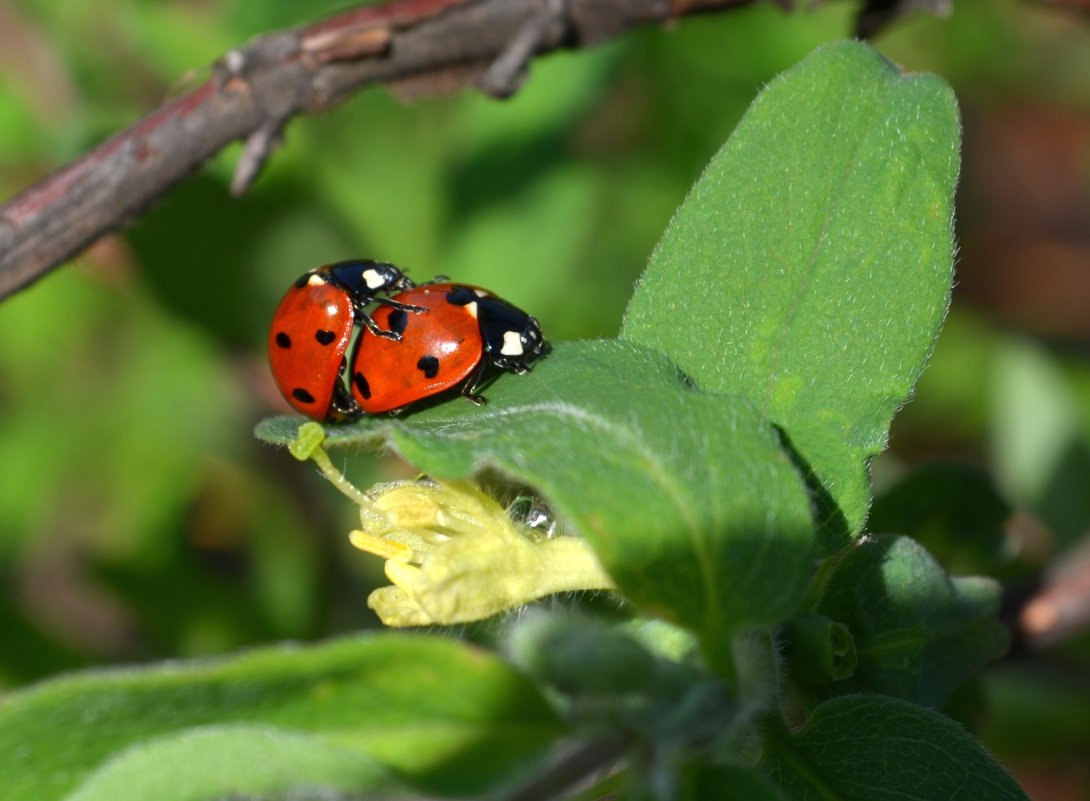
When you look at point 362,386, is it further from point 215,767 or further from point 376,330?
point 215,767

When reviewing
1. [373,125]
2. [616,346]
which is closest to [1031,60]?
[373,125]

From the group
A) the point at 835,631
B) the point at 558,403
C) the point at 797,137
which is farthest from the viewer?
the point at 797,137

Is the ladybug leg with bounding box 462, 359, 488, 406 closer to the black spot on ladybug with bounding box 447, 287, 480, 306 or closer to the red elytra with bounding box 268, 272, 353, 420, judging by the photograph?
the black spot on ladybug with bounding box 447, 287, 480, 306

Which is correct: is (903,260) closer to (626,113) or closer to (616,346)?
(616,346)

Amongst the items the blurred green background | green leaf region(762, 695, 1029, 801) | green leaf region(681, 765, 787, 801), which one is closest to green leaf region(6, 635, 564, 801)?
green leaf region(681, 765, 787, 801)

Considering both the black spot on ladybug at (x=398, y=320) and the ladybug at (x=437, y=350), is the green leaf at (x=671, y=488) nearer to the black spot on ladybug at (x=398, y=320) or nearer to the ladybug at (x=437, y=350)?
the ladybug at (x=437, y=350)

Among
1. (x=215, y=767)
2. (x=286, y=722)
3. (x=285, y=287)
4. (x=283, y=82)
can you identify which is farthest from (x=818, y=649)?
(x=285, y=287)
